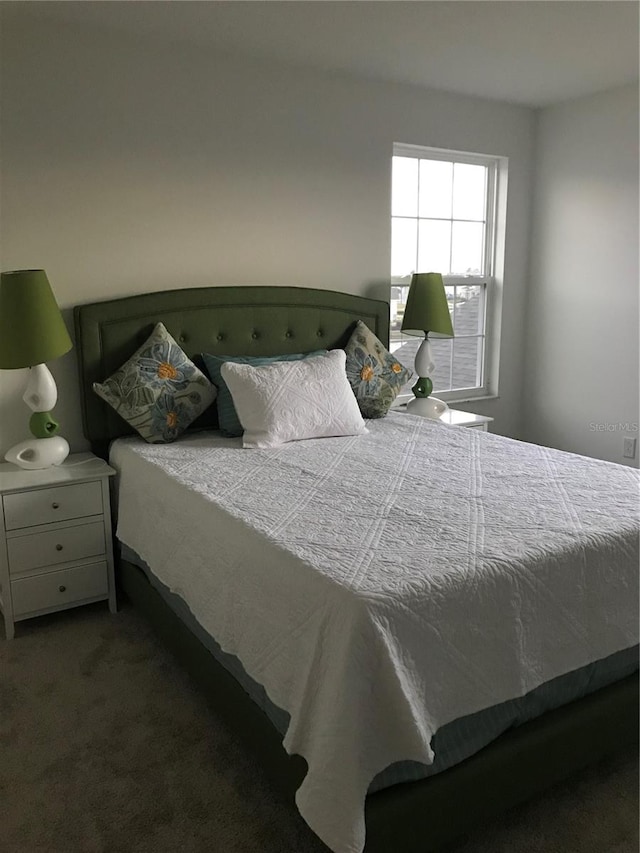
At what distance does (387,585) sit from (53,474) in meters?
1.74

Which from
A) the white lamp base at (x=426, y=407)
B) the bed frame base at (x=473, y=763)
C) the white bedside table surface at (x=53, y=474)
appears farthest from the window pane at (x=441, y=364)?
the bed frame base at (x=473, y=763)

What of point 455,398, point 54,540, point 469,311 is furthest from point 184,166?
point 455,398

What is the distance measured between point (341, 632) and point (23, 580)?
5.59 ft

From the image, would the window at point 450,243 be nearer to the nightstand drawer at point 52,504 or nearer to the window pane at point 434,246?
the window pane at point 434,246

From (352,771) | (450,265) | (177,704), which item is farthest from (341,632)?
(450,265)

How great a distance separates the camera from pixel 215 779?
1.91 meters

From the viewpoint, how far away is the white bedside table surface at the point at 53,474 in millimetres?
2633

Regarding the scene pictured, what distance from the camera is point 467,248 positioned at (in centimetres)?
437

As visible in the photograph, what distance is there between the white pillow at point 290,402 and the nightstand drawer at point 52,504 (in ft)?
2.15

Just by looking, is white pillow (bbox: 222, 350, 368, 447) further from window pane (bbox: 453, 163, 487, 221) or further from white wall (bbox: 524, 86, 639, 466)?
white wall (bbox: 524, 86, 639, 466)

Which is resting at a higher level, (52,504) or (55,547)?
(52,504)

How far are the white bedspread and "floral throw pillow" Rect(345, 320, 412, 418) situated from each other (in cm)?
97

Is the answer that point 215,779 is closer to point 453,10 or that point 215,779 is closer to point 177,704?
point 177,704

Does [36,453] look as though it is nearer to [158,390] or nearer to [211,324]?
[158,390]
